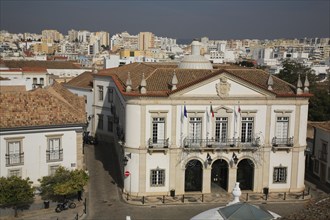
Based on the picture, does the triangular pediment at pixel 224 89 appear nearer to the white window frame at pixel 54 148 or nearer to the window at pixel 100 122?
the white window frame at pixel 54 148

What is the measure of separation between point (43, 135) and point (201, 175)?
34.6 ft

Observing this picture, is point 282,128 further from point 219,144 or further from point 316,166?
point 316,166


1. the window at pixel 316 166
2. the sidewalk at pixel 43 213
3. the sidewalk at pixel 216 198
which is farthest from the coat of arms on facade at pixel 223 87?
the sidewalk at pixel 43 213

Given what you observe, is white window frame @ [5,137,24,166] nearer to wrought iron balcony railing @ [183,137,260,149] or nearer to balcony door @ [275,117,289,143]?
wrought iron balcony railing @ [183,137,260,149]

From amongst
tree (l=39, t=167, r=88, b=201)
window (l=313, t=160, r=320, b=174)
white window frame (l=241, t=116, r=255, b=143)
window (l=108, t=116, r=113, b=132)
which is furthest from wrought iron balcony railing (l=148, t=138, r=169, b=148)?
window (l=108, t=116, r=113, b=132)

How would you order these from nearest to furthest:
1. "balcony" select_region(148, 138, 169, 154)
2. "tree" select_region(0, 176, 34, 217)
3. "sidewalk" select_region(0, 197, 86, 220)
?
1. "tree" select_region(0, 176, 34, 217)
2. "sidewalk" select_region(0, 197, 86, 220)
3. "balcony" select_region(148, 138, 169, 154)

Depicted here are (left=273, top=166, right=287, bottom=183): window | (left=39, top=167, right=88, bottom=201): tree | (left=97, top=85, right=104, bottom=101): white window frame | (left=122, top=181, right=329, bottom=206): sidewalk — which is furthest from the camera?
(left=97, top=85, right=104, bottom=101): white window frame

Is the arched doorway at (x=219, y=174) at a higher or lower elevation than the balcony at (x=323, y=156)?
lower

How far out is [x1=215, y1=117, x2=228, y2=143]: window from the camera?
1218 inches

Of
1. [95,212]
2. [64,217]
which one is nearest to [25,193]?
[64,217]

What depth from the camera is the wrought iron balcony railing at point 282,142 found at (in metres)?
31.5

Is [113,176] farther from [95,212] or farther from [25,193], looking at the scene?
[25,193]

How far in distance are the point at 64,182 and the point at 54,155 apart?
6.84 feet

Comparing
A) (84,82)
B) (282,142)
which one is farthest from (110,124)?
(282,142)
